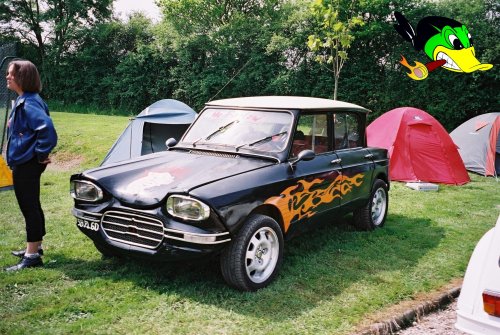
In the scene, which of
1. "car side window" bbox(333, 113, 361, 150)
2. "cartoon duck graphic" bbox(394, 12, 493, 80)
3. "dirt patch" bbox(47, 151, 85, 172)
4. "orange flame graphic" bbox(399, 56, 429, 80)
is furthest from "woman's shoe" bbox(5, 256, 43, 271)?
"orange flame graphic" bbox(399, 56, 429, 80)

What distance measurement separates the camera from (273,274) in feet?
13.9

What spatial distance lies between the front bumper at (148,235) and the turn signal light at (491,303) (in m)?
1.97

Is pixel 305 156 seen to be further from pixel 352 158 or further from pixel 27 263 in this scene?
pixel 27 263

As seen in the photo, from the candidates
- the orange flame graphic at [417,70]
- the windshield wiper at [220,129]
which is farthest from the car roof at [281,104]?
the orange flame graphic at [417,70]

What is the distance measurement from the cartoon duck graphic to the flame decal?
39.0 ft

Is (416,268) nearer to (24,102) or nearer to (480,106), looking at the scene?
(24,102)

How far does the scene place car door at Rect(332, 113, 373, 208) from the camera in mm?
5391

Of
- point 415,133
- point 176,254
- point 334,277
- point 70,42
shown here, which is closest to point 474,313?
point 334,277

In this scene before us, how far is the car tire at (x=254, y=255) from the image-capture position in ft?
12.6

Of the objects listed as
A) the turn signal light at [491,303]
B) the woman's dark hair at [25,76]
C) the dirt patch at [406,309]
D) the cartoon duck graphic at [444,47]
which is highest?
the cartoon duck graphic at [444,47]

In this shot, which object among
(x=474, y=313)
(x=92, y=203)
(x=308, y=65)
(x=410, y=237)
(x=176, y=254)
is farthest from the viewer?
(x=308, y=65)

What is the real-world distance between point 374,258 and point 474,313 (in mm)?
2443

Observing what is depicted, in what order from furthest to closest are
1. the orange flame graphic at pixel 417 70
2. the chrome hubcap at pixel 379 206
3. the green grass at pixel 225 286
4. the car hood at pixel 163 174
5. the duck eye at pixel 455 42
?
the orange flame graphic at pixel 417 70, the duck eye at pixel 455 42, the chrome hubcap at pixel 379 206, the car hood at pixel 163 174, the green grass at pixel 225 286

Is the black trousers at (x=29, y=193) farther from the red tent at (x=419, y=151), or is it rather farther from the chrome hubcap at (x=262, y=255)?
the red tent at (x=419, y=151)
